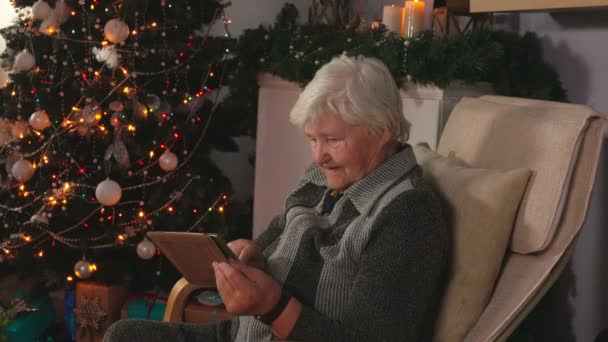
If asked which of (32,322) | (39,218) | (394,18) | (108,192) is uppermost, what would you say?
(394,18)

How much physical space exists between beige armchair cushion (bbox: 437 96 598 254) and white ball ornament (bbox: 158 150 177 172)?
49.1 inches

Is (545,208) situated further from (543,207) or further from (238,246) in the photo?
(238,246)

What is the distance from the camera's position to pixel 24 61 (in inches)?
101

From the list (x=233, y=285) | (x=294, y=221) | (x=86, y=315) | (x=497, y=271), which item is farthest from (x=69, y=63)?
(x=497, y=271)

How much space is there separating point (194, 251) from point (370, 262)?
45 cm

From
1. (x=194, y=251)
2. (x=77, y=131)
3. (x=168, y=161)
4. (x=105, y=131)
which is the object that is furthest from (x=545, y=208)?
(x=77, y=131)

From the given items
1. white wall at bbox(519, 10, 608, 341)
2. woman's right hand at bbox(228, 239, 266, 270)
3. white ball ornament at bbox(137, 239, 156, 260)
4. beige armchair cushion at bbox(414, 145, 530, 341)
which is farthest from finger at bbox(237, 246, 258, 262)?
white ball ornament at bbox(137, 239, 156, 260)

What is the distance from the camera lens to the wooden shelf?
1.65 m

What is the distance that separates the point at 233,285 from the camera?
139cm

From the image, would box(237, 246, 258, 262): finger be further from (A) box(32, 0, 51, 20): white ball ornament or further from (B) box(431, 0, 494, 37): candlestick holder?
(A) box(32, 0, 51, 20): white ball ornament

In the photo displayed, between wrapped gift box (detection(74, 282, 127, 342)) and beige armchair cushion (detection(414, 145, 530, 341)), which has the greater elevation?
beige armchair cushion (detection(414, 145, 530, 341))

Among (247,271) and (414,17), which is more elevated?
(414,17)

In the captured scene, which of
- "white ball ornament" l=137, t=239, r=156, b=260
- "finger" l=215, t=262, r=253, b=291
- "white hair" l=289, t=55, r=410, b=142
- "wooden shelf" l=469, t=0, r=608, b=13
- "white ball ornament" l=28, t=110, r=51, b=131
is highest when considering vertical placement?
"wooden shelf" l=469, t=0, r=608, b=13

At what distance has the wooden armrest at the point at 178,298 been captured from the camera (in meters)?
1.87
